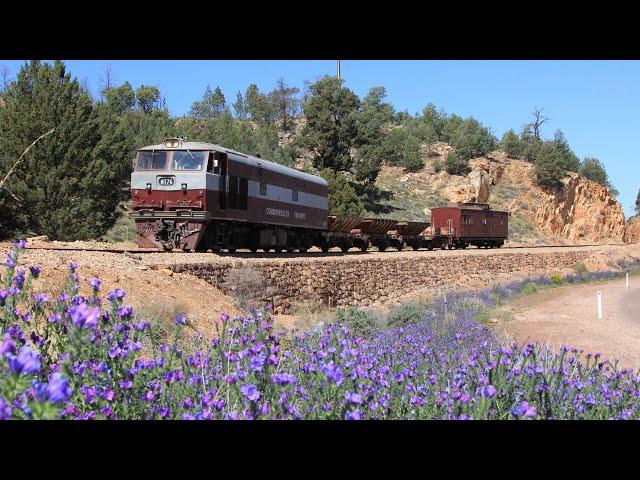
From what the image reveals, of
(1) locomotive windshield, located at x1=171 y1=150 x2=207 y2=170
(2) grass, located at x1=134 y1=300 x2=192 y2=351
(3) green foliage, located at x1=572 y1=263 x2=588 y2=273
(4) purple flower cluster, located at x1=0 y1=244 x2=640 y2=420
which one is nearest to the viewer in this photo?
(4) purple flower cluster, located at x1=0 y1=244 x2=640 y2=420

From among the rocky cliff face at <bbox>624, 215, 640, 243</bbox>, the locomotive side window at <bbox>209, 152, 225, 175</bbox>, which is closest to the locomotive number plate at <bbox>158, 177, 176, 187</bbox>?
the locomotive side window at <bbox>209, 152, 225, 175</bbox>

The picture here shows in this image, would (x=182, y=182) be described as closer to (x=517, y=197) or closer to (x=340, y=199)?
(x=340, y=199)

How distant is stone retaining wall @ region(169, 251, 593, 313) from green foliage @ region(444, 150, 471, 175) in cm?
3121

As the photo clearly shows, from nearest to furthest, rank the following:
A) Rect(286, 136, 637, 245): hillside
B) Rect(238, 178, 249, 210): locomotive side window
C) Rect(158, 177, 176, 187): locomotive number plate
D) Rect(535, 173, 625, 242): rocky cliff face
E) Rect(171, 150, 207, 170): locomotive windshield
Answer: Rect(171, 150, 207, 170): locomotive windshield → Rect(158, 177, 176, 187): locomotive number plate → Rect(238, 178, 249, 210): locomotive side window → Rect(286, 136, 637, 245): hillside → Rect(535, 173, 625, 242): rocky cliff face

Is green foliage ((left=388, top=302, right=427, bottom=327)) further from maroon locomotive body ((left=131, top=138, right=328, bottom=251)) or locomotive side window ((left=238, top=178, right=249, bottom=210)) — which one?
locomotive side window ((left=238, top=178, right=249, bottom=210))

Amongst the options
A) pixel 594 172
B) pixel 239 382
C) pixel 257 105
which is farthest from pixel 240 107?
pixel 239 382

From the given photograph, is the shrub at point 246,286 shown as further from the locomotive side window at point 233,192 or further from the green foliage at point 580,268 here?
the green foliage at point 580,268

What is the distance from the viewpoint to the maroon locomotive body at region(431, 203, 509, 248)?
3953 centimetres
